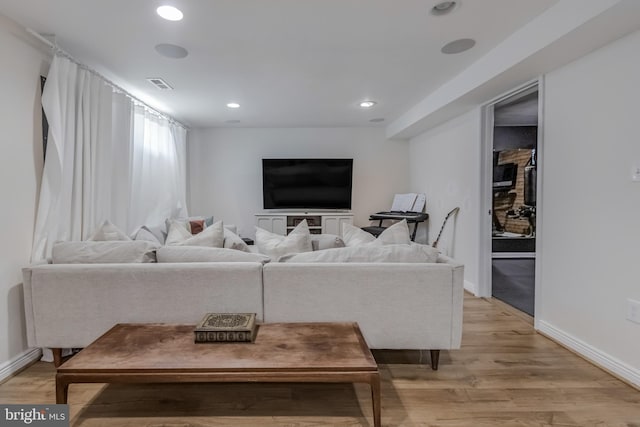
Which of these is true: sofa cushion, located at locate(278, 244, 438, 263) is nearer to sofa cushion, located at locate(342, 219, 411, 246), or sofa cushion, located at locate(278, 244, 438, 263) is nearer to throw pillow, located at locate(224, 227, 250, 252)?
sofa cushion, located at locate(342, 219, 411, 246)

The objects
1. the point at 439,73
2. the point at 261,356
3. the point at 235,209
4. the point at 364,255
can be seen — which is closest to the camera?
the point at 261,356

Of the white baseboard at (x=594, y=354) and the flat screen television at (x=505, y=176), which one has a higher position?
the flat screen television at (x=505, y=176)

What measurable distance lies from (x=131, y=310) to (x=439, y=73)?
10.8 ft

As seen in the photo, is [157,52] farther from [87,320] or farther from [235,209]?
[235,209]

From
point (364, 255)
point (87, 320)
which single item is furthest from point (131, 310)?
point (364, 255)

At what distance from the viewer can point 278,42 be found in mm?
2582

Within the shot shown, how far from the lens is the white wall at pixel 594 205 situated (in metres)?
2.08

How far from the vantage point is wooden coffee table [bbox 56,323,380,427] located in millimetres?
1445

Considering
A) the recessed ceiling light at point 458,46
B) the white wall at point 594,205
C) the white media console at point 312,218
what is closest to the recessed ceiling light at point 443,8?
the recessed ceiling light at point 458,46

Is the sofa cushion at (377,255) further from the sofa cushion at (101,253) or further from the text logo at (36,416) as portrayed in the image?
the text logo at (36,416)

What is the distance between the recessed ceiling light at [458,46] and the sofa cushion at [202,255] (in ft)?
7.12

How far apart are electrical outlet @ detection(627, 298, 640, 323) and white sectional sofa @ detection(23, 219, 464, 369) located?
1.04m

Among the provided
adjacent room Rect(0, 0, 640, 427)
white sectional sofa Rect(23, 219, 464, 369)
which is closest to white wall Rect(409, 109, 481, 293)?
adjacent room Rect(0, 0, 640, 427)

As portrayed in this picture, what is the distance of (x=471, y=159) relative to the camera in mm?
3885
